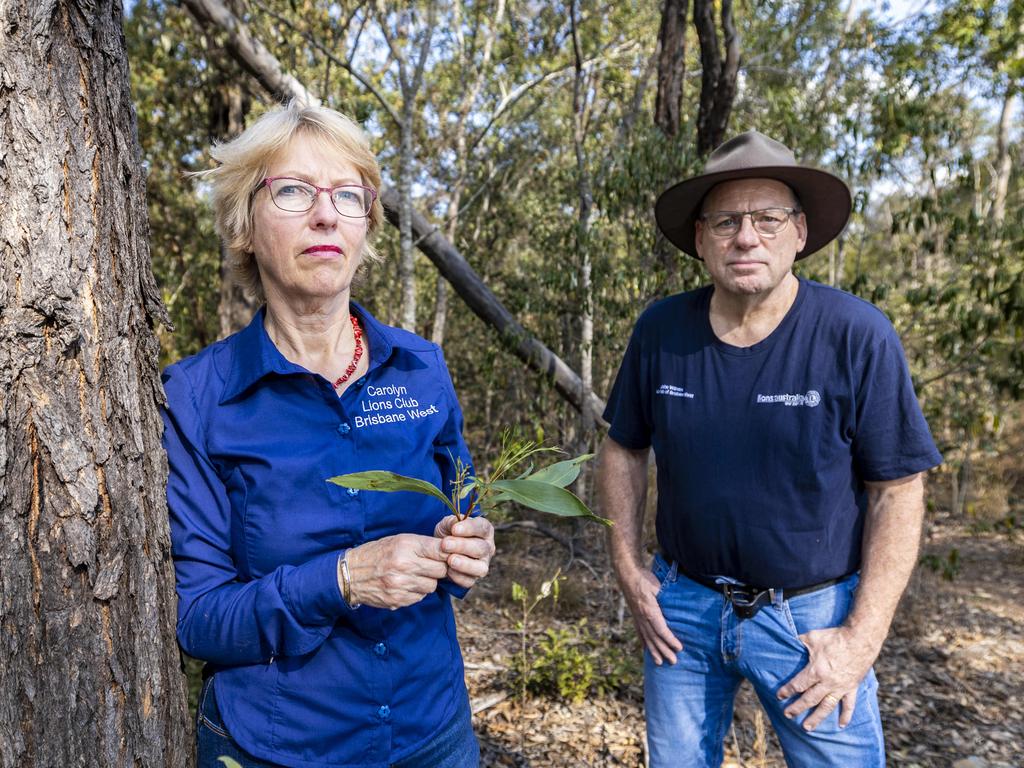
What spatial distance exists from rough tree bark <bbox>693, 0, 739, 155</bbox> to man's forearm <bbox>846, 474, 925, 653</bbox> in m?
3.63

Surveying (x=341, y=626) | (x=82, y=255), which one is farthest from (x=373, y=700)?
(x=82, y=255)

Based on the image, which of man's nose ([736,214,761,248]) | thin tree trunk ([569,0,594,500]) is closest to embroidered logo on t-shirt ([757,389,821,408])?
man's nose ([736,214,761,248])

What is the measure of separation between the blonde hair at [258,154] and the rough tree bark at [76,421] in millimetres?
284

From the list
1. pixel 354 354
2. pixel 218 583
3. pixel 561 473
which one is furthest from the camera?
pixel 354 354

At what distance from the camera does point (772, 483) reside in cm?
208

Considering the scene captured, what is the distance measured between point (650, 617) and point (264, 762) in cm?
117

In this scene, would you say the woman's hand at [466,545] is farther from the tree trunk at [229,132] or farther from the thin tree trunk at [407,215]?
the tree trunk at [229,132]

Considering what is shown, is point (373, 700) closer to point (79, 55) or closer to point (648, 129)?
point (79, 55)

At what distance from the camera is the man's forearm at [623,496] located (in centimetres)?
241

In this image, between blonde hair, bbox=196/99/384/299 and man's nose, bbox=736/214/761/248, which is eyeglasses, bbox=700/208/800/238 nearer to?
man's nose, bbox=736/214/761/248

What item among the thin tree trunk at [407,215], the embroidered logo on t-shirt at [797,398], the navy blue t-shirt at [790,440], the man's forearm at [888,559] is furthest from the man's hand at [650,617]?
the thin tree trunk at [407,215]

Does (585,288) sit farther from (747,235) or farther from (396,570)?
(396,570)

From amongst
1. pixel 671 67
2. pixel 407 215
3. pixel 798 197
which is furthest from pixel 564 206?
pixel 798 197

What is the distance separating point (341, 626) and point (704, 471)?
1097 millimetres
